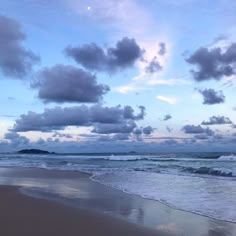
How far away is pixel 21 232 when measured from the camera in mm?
7664

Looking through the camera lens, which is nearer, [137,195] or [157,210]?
[157,210]

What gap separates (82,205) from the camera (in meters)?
11.8

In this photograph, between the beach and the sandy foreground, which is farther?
the beach

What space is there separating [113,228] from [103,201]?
452 cm

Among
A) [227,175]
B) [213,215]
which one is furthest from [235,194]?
[227,175]

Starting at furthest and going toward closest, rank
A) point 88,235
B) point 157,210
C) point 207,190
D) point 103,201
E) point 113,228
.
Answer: point 207,190 → point 103,201 → point 157,210 → point 113,228 → point 88,235

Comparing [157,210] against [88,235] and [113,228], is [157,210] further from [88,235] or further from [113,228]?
[88,235]

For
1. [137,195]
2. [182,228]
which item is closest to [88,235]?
[182,228]

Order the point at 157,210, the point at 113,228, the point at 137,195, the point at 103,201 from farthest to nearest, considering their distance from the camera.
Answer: the point at 137,195 → the point at 103,201 → the point at 157,210 → the point at 113,228

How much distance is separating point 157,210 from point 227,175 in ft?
50.9

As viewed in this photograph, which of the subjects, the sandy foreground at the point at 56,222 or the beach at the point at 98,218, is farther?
the beach at the point at 98,218

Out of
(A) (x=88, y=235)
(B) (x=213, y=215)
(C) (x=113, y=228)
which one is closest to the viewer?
(A) (x=88, y=235)

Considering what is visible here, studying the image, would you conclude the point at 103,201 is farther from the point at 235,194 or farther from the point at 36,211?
the point at 235,194

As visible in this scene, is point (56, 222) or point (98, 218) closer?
point (56, 222)
